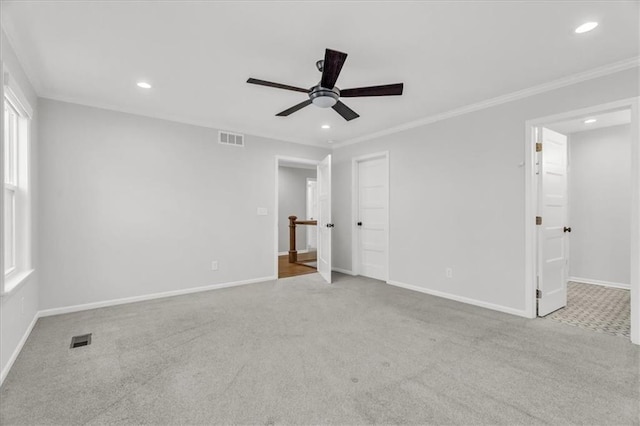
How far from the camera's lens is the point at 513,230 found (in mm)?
3326

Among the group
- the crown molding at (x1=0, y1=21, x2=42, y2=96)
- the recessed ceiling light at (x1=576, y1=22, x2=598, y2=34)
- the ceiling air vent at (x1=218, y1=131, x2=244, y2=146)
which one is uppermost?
the recessed ceiling light at (x1=576, y1=22, x2=598, y2=34)

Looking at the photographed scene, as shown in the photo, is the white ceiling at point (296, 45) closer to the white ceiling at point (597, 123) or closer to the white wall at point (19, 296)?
the white wall at point (19, 296)

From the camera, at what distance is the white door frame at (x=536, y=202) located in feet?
8.38

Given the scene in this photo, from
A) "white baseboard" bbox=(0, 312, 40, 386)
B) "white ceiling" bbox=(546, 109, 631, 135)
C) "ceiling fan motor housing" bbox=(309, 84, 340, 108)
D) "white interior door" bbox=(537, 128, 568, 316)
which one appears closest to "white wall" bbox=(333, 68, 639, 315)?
"white interior door" bbox=(537, 128, 568, 316)

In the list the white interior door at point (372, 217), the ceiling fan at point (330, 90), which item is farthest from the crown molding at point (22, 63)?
the white interior door at point (372, 217)

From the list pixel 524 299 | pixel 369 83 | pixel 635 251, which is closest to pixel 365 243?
pixel 524 299

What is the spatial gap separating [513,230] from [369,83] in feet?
7.55

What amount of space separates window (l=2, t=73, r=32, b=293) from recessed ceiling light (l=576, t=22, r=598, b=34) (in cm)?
446

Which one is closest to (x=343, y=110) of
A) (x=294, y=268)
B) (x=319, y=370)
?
(x=319, y=370)

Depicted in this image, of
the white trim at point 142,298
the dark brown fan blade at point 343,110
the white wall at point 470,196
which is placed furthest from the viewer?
the white trim at point 142,298

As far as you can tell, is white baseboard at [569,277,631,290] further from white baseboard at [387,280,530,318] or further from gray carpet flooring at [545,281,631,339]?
white baseboard at [387,280,530,318]

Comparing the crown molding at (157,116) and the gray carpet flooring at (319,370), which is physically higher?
the crown molding at (157,116)

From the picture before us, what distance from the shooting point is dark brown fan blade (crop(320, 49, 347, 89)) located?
6.31 ft

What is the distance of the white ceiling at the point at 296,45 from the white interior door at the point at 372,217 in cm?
174
